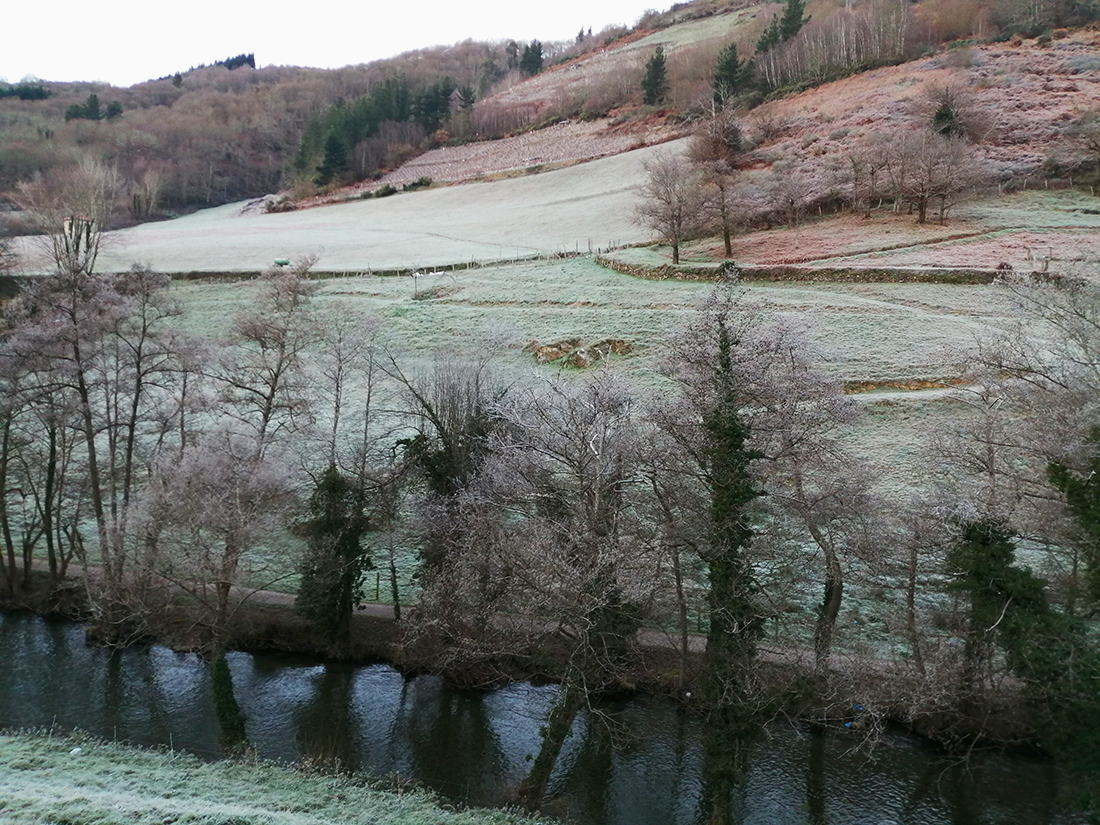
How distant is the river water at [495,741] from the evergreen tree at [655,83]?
89943 mm

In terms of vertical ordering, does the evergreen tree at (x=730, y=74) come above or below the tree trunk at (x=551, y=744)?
above

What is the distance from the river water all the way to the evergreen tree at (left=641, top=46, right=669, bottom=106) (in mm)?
89943

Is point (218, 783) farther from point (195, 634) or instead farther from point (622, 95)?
point (622, 95)

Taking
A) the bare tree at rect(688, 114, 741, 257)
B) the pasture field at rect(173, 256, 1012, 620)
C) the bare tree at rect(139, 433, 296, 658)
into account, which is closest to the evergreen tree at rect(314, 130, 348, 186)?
the pasture field at rect(173, 256, 1012, 620)

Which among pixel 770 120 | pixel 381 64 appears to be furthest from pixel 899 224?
pixel 381 64

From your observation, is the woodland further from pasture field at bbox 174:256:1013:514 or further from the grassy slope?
the grassy slope

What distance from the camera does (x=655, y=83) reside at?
97938mm

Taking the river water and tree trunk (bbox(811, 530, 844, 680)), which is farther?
tree trunk (bbox(811, 530, 844, 680))

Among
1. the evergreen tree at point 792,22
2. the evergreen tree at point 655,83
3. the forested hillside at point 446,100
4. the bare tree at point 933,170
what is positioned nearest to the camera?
the bare tree at point 933,170

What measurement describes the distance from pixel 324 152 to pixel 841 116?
6282 cm

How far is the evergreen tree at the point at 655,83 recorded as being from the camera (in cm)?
9800

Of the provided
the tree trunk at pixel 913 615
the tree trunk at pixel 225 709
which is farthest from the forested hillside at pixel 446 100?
the tree trunk at pixel 913 615

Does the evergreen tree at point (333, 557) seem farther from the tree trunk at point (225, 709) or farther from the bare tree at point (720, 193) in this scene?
the bare tree at point (720, 193)

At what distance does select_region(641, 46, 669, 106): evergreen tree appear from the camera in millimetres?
98000
